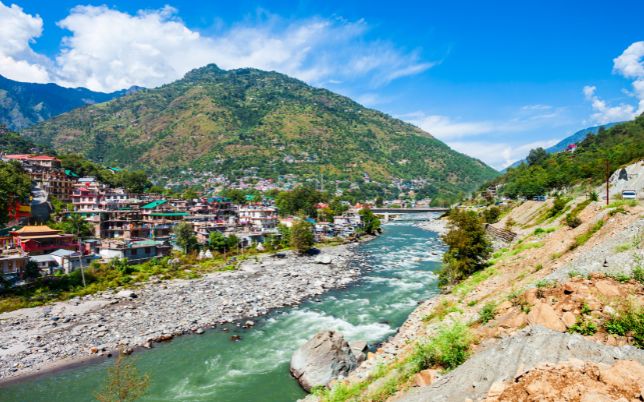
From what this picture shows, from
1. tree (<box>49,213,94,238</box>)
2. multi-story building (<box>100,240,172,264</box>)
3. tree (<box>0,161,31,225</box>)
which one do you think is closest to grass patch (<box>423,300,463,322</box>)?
multi-story building (<box>100,240,172,264</box>)

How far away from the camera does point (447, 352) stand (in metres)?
9.09

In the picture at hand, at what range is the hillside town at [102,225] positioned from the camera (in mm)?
38719

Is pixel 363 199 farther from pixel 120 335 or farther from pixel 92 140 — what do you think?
pixel 92 140

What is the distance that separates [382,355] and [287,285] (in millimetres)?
20700

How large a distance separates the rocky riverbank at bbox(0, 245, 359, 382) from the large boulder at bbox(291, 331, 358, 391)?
8913mm

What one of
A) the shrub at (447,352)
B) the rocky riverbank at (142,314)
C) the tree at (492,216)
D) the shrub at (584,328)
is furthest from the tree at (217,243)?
the tree at (492,216)

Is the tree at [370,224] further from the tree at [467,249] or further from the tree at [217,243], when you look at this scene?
the tree at [467,249]

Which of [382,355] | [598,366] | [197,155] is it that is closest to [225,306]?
[382,355]

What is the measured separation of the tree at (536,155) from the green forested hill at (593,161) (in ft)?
3.55

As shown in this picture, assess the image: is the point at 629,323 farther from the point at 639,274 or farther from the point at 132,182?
the point at 132,182

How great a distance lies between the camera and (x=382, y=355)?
17.8 meters

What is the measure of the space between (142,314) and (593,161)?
287 ft

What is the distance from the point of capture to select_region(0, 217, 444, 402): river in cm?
1805

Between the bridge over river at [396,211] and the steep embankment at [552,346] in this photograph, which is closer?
the steep embankment at [552,346]
